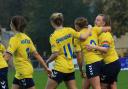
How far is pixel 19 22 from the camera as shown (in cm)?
1097

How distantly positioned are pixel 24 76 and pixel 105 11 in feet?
143

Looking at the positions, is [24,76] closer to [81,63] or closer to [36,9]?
[81,63]

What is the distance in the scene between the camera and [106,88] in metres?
13.0

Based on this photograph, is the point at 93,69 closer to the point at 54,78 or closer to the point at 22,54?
the point at 54,78

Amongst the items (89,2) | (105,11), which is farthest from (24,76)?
(89,2)

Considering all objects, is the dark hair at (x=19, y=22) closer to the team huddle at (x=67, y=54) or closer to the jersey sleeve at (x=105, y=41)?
the team huddle at (x=67, y=54)

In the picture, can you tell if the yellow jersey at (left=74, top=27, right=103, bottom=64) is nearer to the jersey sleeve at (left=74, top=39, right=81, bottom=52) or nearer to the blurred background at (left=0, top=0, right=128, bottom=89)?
the jersey sleeve at (left=74, top=39, right=81, bottom=52)

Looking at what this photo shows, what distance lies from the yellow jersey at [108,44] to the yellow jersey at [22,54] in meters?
1.88

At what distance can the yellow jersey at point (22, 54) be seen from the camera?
36.5ft

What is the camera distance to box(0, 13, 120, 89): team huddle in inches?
437

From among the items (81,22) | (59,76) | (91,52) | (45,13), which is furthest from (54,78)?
(45,13)

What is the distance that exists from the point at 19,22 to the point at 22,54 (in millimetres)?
689

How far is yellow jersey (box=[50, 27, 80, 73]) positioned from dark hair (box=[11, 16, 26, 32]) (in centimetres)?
87

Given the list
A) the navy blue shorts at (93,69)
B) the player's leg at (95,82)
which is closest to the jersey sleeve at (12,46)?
Result: the navy blue shorts at (93,69)
